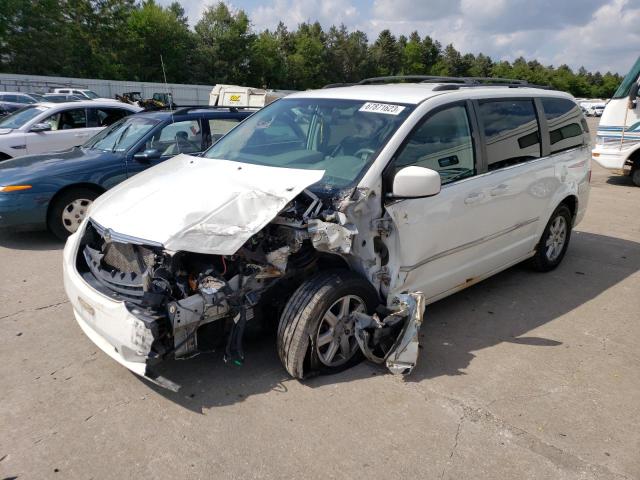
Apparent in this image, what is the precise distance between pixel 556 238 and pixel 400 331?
2991 mm

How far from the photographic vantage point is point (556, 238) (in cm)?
562

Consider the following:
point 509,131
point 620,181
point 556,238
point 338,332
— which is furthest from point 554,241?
point 620,181

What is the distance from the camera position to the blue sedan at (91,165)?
6051mm

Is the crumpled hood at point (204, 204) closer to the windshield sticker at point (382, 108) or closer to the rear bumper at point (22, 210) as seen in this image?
the windshield sticker at point (382, 108)

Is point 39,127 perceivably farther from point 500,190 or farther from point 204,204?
point 500,190

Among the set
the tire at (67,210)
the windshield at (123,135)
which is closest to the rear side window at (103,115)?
the windshield at (123,135)

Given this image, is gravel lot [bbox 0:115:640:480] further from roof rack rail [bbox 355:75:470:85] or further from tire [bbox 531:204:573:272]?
roof rack rail [bbox 355:75:470:85]

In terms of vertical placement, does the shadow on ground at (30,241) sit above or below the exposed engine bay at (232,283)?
below

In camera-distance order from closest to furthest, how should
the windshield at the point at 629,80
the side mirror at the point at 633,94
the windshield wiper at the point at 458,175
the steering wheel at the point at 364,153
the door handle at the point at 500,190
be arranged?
the steering wheel at the point at 364,153, the windshield wiper at the point at 458,175, the door handle at the point at 500,190, the side mirror at the point at 633,94, the windshield at the point at 629,80

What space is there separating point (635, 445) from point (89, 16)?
62424 millimetres

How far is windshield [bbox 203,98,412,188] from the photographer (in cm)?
366

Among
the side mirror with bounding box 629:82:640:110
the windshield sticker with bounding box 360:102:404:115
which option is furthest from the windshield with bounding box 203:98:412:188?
the side mirror with bounding box 629:82:640:110

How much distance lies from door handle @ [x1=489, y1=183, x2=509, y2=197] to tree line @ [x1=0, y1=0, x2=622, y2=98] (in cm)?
3607

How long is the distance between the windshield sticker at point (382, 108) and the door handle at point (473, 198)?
34.2 inches
